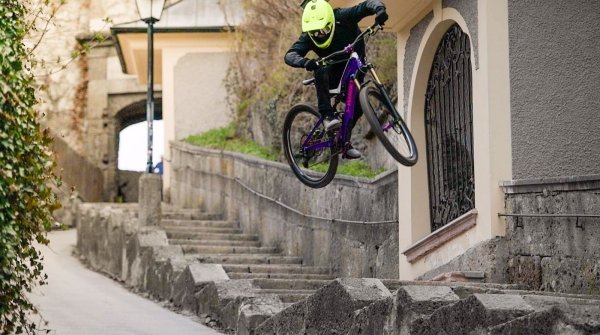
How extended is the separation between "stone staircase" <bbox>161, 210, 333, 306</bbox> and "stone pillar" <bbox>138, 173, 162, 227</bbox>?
28 centimetres

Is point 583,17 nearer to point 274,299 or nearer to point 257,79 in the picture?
point 274,299

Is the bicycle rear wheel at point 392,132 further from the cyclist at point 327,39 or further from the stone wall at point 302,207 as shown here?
the stone wall at point 302,207

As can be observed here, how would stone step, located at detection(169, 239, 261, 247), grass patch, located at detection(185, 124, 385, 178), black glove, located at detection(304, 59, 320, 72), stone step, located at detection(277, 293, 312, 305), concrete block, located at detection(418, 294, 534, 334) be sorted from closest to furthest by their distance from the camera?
concrete block, located at detection(418, 294, 534, 334) < black glove, located at detection(304, 59, 320, 72) < stone step, located at detection(277, 293, 312, 305) < grass patch, located at detection(185, 124, 385, 178) < stone step, located at detection(169, 239, 261, 247)

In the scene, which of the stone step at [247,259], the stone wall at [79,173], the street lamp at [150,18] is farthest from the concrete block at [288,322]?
the stone wall at [79,173]

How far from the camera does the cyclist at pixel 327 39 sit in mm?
9336

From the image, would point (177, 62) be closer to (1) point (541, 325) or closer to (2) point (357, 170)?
(2) point (357, 170)

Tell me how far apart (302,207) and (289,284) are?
2817 mm

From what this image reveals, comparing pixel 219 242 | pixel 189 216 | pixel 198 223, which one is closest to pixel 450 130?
pixel 219 242

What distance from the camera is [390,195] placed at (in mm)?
14516

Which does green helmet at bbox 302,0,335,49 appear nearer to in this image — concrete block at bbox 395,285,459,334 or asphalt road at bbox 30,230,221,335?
concrete block at bbox 395,285,459,334

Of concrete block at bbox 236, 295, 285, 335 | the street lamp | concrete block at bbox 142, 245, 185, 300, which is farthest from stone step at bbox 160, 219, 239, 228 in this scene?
concrete block at bbox 236, 295, 285, 335

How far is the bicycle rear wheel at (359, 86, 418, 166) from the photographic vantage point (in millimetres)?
8984

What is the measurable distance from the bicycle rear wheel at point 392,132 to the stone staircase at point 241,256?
3844mm

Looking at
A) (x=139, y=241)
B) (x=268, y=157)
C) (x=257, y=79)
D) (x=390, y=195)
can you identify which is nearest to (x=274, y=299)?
(x=390, y=195)
